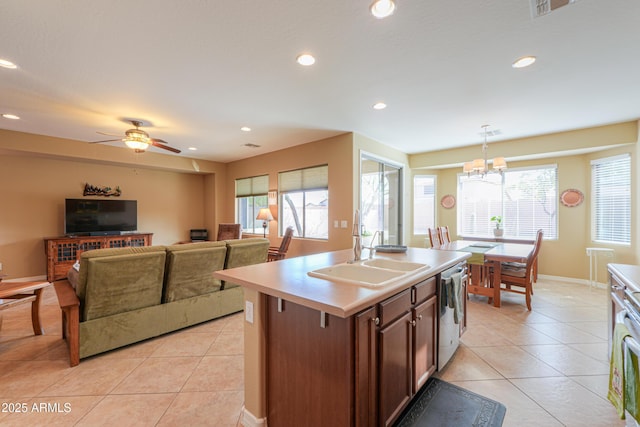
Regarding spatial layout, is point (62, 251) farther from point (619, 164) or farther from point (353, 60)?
point (619, 164)

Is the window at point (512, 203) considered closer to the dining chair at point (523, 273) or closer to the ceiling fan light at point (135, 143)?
the dining chair at point (523, 273)

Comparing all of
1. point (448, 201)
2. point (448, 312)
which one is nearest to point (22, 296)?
point (448, 312)

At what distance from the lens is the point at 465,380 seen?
2.12 metres

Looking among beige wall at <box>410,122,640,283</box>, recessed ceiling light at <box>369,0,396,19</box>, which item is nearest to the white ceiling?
recessed ceiling light at <box>369,0,396,19</box>

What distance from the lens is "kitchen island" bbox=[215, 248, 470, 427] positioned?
123 cm

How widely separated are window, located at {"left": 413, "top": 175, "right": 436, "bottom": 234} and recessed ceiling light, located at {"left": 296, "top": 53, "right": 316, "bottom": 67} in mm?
4911

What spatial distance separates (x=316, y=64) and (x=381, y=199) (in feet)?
12.2

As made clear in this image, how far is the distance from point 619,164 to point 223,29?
6.30 metres

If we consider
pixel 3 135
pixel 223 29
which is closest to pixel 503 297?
pixel 223 29

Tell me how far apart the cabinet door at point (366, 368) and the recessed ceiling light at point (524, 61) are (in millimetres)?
2673

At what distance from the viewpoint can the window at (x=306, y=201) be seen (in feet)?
17.0

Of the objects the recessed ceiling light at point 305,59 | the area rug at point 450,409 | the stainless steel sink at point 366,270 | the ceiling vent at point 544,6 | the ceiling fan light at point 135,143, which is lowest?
the area rug at point 450,409

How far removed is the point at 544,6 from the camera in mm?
1675

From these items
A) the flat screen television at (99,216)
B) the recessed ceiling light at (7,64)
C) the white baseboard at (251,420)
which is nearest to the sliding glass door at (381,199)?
the white baseboard at (251,420)
